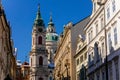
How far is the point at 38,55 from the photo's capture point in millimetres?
160375

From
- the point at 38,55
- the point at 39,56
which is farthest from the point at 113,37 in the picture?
the point at 38,55

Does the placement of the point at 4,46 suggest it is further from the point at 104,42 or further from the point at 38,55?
the point at 38,55

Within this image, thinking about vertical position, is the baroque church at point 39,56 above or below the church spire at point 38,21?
below

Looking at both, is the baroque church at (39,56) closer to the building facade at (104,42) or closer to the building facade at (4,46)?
the building facade at (4,46)

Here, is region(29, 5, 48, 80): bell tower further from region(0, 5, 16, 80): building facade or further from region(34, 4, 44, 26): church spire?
region(0, 5, 16, 80): building facade

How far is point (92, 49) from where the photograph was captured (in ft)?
183

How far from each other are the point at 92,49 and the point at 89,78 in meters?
4.70

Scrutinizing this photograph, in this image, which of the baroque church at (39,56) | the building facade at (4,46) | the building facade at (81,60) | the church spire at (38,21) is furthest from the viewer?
the church spire at (38,21)

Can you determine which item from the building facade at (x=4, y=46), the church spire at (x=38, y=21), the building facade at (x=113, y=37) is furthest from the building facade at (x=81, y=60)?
the church spire at (x=38, y=21)

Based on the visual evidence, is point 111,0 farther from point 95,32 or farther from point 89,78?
point 89,78

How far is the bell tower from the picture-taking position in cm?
15638

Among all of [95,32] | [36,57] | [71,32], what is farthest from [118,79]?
[36,57]

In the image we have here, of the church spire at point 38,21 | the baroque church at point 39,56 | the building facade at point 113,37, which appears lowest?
the building facade at point 113,37

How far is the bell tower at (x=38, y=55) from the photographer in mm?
156375
